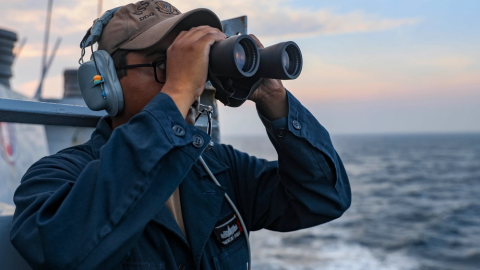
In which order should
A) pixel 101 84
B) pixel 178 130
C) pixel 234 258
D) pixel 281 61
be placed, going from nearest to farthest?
pixel 178 130 → pixel 281 61 → pixel 101 84 → pixel 234 258

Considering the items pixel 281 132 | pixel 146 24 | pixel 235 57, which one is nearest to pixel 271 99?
pixel 281 132

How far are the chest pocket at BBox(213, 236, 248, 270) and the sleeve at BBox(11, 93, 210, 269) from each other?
453 millimetres

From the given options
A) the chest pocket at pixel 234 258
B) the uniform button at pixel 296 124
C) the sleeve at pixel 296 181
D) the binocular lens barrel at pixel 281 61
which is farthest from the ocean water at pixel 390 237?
the binocular lens barrel at pixel 281 61

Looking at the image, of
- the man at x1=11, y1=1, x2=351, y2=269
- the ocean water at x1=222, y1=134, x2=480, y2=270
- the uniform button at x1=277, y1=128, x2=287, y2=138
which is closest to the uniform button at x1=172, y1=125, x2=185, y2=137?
the man at x1=11, y1=1, x2=351, y2=269

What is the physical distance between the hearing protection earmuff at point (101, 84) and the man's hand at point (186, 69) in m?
0.26

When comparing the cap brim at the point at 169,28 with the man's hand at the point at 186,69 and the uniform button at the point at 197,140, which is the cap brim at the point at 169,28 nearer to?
the man's hand at the point at 186,69

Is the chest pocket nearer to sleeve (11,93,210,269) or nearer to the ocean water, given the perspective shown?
sleeve (11,93,210,269)

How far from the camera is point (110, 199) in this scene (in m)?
1.01

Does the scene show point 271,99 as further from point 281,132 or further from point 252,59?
point 252,59

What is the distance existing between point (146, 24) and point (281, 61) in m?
0.46

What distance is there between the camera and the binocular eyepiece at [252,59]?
1190mm

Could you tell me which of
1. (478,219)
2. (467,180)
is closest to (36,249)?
(478,219)

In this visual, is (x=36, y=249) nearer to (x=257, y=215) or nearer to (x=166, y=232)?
(x=166, y=232)

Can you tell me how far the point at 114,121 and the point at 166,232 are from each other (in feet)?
1.37
